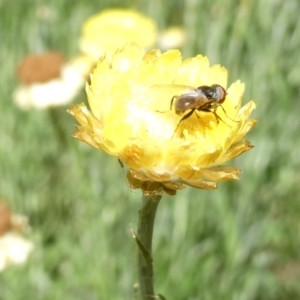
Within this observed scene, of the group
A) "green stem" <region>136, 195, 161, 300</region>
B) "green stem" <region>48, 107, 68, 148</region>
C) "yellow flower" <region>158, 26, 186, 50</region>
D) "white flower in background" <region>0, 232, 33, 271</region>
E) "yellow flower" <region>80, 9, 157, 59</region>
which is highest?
"yellow flower" <region>158, 26, 186, 50</region>

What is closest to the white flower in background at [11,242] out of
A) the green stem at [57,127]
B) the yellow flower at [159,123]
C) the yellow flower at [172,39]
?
the green stem at [57,127]

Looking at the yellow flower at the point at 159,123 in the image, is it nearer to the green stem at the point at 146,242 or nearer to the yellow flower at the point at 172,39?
the green stem at the point at 146,242

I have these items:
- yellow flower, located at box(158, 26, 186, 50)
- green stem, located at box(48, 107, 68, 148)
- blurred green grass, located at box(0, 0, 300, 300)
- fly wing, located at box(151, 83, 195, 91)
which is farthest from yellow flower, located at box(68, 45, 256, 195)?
yellow flower, located at box(158, 26, 186, 50)

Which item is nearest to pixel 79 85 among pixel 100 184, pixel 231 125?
pixel 100 184

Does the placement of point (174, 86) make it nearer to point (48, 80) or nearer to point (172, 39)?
point (48, 80)

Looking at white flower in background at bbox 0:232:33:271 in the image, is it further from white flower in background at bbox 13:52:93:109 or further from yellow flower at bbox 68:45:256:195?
yellow flower at bbox 68:45:256:195

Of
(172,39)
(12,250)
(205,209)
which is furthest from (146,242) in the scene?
(172,39)
